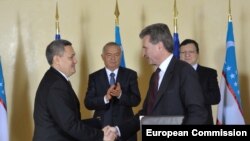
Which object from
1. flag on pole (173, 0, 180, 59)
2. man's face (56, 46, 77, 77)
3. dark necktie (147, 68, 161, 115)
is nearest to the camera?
dark necktie (147, 68, 161, 115)

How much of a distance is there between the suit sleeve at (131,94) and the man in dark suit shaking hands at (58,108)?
1.03 meters

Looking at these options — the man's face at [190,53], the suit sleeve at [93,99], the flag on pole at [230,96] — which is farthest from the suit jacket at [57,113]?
the flag on pole at [230,96]

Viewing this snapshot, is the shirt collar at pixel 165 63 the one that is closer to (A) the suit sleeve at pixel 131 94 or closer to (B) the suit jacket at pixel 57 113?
(B) the suit jacket at pixel 57 113

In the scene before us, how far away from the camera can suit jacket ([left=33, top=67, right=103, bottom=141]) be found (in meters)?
3.16

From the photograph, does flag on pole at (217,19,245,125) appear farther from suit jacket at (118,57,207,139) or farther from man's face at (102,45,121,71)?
suit jacket at (118,57,207,139)

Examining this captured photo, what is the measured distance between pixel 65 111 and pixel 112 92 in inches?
45.9

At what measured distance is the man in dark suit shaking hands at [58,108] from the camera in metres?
3.17

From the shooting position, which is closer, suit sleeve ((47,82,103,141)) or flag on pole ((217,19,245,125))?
suit sleeve ((47,82,103,141))

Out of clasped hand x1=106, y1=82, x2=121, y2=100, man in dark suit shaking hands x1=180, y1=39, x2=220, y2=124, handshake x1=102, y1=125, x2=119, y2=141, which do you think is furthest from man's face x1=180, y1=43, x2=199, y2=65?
handshake x1=102, y1=125, x2=119, y2=141

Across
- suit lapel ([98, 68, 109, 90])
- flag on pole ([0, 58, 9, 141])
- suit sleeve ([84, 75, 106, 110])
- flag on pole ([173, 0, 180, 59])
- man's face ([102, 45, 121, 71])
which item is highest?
flag on pole ([173, 0, 180, 59])

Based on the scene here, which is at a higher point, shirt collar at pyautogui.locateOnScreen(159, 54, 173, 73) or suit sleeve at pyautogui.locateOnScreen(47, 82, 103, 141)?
shirt collar at pyautogui.locateOnScreen(159, 54, 173, 73)

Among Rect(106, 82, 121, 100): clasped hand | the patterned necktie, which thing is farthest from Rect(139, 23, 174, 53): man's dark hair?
the patterned necktie

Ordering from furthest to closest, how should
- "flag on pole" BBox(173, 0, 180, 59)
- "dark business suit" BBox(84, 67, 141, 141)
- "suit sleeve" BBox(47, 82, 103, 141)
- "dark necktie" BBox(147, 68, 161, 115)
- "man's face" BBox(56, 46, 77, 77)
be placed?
"flag on pole" BBox(173, 0, 180, 59), "dark business suit" BBox(84, 67, 141, 141), "man's face" BBox(56, 46, 77, 77), "suit sleeve" BBox(47, 82, 103, 141), "dark necktie" BBox(147, 68, 161, 115)

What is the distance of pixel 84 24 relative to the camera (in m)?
6.05
